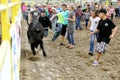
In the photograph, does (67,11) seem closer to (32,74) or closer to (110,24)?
(110,24)

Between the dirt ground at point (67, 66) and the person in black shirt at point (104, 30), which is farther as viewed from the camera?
the person in black shirt at point (104, 30)

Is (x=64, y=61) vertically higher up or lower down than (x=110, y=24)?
lower down

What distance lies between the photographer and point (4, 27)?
3027 mm

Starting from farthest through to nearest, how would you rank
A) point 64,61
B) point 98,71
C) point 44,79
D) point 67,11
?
point 67,11 < point 64,61 < point 98,71 < point 44,79

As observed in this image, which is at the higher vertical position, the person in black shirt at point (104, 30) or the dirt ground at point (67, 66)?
the person in black shirt at point (104, 30)

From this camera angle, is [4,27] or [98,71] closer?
[4,27]

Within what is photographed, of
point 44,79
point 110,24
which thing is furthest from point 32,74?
point 110,24

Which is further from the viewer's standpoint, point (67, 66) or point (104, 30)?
point (67, 66)

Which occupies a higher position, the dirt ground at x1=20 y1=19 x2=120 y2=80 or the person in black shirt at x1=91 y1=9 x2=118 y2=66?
the person in black shirt at x1=91 y1=9 x2=118 y2=66

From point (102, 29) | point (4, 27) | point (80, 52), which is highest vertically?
point (4, 27)

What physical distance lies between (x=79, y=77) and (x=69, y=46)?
5.20 metres

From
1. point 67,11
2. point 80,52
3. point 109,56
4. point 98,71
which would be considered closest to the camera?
point 98,71

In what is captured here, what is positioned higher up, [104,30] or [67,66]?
[104,30]

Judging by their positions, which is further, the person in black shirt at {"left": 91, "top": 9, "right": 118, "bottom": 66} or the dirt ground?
the person in black shirt at {"left": 91, "top": 9, "right": 118, "bottom": 66}
